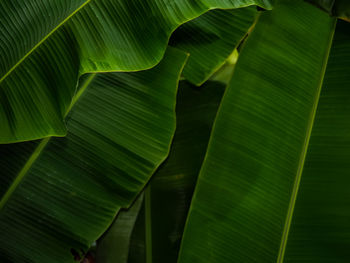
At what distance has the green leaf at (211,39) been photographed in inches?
32.7

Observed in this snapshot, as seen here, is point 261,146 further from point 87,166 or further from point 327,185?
point 87,166

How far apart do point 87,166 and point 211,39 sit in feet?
1.33

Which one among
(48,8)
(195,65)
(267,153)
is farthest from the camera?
(195,65)

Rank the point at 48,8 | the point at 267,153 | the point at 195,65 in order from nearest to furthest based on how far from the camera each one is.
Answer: the point at 48,8 < the point at 267,153 < the point at 195,65

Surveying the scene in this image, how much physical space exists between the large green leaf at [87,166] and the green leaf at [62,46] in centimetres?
11

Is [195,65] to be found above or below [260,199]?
above

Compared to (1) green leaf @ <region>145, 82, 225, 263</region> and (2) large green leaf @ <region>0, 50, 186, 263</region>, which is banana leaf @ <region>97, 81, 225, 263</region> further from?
(2) large green leaf @ <region>0, 50, 186, 263</region>

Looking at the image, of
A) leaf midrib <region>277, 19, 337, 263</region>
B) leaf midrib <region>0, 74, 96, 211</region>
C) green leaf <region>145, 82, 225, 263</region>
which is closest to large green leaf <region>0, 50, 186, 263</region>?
leaf midrib <region>0, 74, 96, 211</region>

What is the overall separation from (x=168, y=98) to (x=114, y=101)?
4.6 inches

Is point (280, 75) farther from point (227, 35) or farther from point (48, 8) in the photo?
point (48, 8)

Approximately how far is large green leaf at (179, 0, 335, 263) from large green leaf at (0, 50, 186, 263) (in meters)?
0.13

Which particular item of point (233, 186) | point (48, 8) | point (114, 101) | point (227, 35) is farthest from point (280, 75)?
point (48, 8)

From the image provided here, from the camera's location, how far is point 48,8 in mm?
622

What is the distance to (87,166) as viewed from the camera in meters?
0.75
